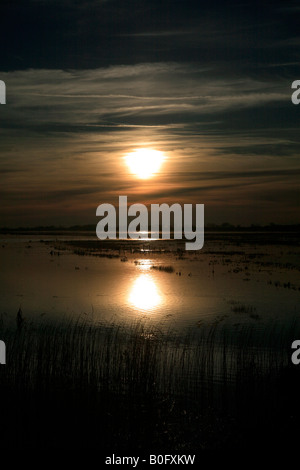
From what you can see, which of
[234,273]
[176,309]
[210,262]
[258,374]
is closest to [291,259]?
[210,262]

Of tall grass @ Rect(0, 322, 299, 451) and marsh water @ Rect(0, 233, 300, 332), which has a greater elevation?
marsh water @ Rect(0, 233, 300, 332)

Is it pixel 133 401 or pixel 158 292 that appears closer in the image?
pixel 133 401

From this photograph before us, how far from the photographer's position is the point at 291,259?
3103cm

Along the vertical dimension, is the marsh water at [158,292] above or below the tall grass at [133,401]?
above

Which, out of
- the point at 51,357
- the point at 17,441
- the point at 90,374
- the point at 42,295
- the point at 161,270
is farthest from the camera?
the point at 161,270

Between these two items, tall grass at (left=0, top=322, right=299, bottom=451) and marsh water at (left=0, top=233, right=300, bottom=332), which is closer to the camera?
tall grass at (left=0, top=322, right=299, bottom=451)

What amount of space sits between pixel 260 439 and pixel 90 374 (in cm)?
267

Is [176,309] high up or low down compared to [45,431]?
up

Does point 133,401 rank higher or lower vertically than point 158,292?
lower

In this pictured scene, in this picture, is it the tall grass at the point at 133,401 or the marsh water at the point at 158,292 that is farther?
Result: the marsh water at the point at 158,292
